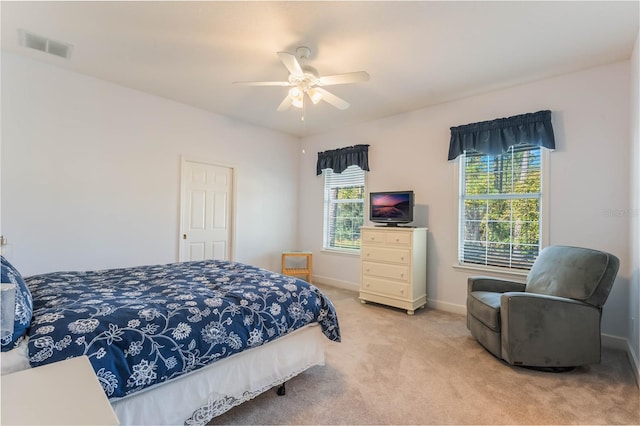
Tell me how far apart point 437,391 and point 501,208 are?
7.58 feet

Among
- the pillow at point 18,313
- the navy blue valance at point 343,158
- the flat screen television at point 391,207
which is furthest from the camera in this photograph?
the navy blue valance at point 343,158

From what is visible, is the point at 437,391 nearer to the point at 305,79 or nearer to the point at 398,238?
the point at 398,238

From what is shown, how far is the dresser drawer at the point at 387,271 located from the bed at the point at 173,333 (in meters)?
1.73

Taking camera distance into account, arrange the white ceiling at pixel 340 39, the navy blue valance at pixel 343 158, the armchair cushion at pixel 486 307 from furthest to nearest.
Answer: the navy blue valance at pixel 343 158
the armchair cushion at pixel 486 307
the white ceiling at pixel 340 39

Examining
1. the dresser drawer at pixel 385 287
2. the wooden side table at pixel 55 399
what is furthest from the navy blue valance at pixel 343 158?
the wooden side table at pixel 55 399

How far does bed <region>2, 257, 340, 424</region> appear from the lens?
123cm

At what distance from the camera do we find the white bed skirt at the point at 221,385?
1.38 metres

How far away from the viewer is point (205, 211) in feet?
13.9

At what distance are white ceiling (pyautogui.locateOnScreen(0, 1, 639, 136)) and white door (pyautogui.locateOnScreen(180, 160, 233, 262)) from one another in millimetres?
1173

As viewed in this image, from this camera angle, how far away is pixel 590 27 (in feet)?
7.45

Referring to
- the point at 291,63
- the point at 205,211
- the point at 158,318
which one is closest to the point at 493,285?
the point at 291,63

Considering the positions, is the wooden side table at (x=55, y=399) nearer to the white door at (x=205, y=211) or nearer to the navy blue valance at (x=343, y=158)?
the white door at (x=205, y=211)

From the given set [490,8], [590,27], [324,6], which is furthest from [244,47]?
[590,27]

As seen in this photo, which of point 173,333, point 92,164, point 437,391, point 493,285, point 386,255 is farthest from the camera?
point 386,255
